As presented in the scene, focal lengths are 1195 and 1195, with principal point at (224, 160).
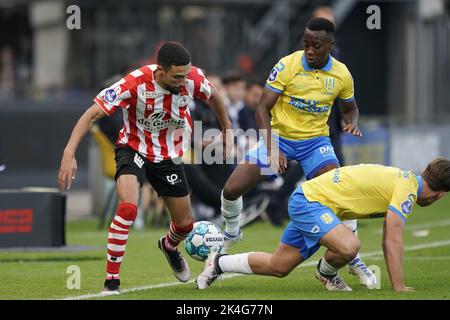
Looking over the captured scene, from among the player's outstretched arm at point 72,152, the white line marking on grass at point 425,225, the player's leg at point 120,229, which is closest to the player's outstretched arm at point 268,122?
the player's leg at point 120,229

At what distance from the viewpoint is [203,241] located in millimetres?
10430

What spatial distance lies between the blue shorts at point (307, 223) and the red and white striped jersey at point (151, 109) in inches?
48.7

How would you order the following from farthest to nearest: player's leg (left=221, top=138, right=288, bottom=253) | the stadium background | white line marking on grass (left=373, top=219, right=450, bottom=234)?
the stadium background < white line marking on grass (left=373, top=219, right=450, bottom=234) < player's leg (left=221, top=138, right=288, bottom=253)

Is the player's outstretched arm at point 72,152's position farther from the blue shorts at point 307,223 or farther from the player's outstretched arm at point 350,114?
the player's outstretched arm at point 350,114

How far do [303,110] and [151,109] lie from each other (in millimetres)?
1740

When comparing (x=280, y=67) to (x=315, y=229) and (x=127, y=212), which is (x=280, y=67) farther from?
(x=127, y=212)

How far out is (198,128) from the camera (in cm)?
1666

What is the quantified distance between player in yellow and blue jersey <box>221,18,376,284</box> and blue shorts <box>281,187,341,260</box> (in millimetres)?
1315

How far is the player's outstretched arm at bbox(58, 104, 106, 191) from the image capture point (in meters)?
9.14

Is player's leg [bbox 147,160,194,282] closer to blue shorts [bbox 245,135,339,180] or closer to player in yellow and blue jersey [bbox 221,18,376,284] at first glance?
player in yellow and blue jersey [bbox 221,18,376,284]

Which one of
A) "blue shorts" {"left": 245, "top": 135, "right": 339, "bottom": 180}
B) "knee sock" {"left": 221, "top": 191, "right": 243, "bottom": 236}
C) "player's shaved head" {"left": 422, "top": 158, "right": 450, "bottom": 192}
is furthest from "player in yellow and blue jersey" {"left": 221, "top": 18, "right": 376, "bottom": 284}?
"player's shaved head" {"left": 422, "top": 158, "right": 450, "bottom": 192}

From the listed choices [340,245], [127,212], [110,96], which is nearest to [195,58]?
[110,96]
